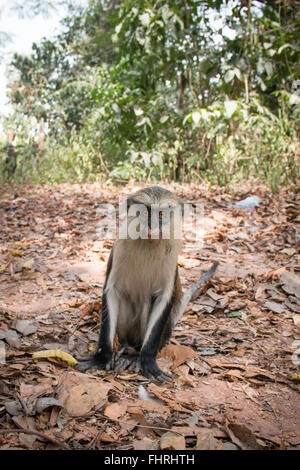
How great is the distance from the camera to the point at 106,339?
245 cm

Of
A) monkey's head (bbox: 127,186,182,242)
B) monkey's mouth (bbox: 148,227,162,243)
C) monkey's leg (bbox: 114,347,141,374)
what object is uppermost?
monkey's head (bbox: 127,186,182,242)

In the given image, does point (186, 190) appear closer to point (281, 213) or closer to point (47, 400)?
point (281, 213)

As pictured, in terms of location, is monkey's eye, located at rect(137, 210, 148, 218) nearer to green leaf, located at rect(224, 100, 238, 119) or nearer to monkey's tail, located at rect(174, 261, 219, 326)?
monkey's tail, located at rect(174, 261, 219, 326)

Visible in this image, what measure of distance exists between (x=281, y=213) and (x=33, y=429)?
15.2ft

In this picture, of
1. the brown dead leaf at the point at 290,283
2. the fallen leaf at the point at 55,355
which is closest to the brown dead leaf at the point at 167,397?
the fallen leaf at the point at 55,355

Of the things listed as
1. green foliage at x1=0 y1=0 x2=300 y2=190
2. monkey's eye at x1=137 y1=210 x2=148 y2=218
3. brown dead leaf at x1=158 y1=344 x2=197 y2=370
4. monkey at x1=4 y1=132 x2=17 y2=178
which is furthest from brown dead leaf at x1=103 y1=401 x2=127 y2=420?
monkey at x1=4 y1=132 x2=17 y2=178

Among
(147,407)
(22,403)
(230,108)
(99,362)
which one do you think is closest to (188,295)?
(99,362)

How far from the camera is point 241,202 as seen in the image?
6016 millimetres

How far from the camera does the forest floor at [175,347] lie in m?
1.73

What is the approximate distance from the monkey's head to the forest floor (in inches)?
35.0

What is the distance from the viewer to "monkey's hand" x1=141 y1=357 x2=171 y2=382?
Result: 2.32 m

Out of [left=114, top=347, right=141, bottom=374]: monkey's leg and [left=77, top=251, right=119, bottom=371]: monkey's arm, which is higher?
[left=77, top=251, right=119, bottom=371]: monkey's arm

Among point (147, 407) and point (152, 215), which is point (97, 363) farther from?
point (152, 215)

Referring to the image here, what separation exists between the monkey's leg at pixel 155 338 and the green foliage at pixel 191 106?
439cm
